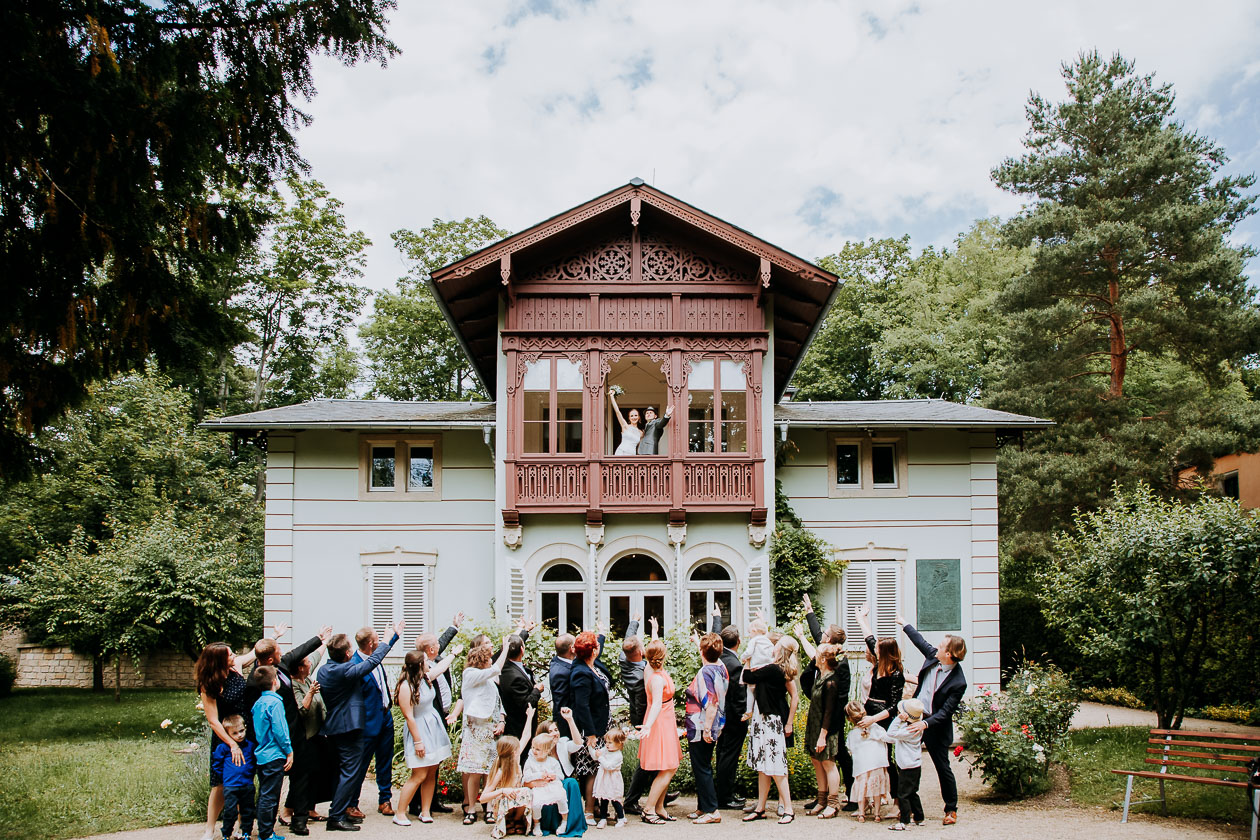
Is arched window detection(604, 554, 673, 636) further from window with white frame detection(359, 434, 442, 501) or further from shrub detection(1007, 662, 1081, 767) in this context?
shrub detection(1007, 662, 1081, 767)

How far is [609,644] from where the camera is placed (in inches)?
530

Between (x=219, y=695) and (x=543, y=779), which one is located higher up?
(x=219, y=695)

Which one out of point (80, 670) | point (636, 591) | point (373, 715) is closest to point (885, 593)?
point (636, 591)

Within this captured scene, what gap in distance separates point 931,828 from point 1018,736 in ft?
6.55

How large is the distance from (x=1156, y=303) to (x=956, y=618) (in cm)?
1257

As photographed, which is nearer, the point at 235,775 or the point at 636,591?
the point at 235,775

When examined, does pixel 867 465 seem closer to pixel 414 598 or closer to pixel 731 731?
pixel 414 598

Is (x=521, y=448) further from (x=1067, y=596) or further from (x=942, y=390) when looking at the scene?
(x=942, y=390)

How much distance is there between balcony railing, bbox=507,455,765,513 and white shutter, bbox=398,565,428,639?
3.54m

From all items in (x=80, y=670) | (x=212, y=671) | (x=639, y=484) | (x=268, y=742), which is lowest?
(x=80, y=670)

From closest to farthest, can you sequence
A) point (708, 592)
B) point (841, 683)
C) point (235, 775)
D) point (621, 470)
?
point (235, 775)
point (841, 683)
point (621, 470)
point (708, 592)

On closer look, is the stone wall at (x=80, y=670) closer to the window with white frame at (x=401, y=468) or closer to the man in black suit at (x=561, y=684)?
the window with white frame at (x=401, y=468)

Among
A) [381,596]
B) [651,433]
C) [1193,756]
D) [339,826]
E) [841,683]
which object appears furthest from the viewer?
[381,596]

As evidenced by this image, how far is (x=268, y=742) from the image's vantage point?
8.79m
